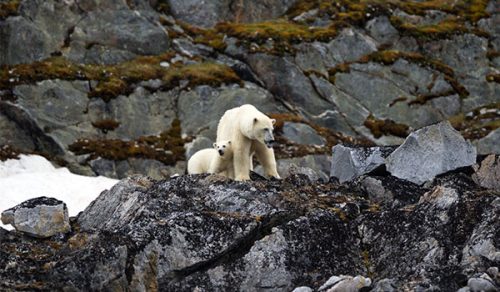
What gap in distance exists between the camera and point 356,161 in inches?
771

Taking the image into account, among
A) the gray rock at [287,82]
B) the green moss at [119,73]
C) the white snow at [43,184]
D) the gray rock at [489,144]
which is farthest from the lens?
the gray rock at [287,82]

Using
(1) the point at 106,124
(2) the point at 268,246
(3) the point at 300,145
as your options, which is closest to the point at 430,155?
(2) the point at 268,246

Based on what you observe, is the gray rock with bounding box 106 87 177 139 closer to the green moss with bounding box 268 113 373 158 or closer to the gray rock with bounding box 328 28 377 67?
the green moss with bounding box 268 113 373 158

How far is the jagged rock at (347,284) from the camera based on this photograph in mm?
13242

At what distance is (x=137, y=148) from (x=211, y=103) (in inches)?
238

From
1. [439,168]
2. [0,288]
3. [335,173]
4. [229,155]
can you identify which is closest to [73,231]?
[0,288]

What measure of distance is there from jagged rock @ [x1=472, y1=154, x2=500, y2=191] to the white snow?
17891 millimetres

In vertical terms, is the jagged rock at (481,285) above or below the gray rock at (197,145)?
above

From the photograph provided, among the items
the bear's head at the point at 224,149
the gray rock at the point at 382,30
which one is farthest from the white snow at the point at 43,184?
the gray rock at the point at 382,30

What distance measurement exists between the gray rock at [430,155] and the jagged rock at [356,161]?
0.47m

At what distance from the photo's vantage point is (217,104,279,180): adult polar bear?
20.7 m

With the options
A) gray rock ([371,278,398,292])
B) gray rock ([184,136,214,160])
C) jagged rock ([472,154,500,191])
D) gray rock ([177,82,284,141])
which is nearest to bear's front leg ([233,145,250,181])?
jagged rock ([472,154,500,191])

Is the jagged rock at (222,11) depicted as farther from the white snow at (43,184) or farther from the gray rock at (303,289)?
the gray rock at (303,289)

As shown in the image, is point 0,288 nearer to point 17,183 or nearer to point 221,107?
point 17,183
